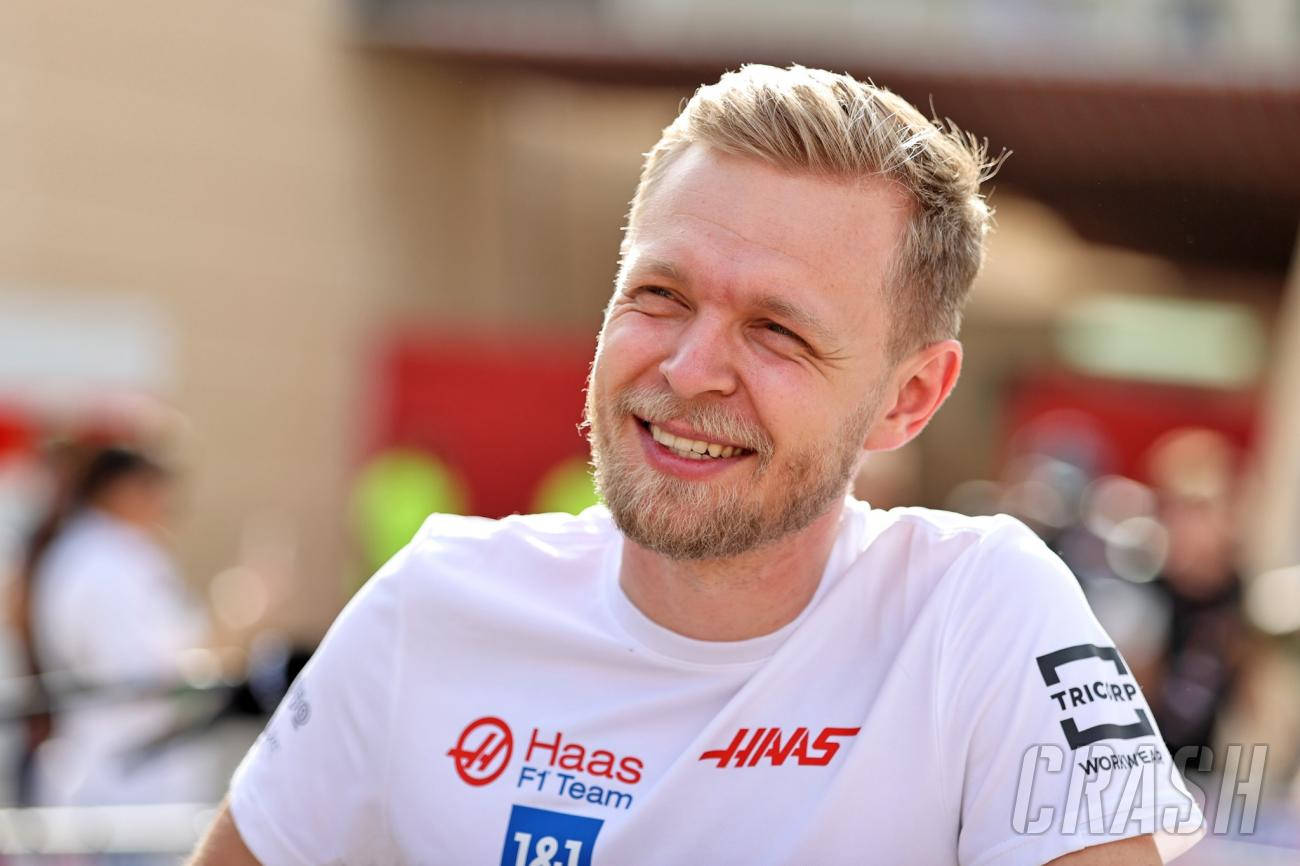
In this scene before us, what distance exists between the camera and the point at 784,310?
2195mm

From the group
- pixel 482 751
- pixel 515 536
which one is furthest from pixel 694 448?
pixel 482 751

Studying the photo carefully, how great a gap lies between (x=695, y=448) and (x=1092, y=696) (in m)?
0.57

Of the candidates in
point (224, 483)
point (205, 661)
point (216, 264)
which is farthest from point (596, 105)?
point (205, 661)

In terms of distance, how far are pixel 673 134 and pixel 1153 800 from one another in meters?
1.05

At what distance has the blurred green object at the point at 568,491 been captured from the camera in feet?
34.8

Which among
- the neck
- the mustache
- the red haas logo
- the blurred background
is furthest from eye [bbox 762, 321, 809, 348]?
the blurred background

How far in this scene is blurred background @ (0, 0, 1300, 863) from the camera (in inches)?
483

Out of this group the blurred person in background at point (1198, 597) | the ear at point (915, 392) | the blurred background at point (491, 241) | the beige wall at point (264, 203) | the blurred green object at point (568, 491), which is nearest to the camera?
the ear at point (915, 392)

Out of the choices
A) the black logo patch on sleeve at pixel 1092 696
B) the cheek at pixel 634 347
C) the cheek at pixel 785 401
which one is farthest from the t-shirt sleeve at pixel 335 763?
the black logo patch on sleeve at pixel 1092 696

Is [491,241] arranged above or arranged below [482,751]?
below

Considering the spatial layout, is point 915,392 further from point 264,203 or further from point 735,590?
point 264,203

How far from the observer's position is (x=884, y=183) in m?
2.26

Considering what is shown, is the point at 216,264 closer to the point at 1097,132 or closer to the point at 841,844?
the point at 1097,132

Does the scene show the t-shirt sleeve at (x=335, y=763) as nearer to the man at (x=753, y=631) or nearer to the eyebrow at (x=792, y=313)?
the man at (x=753, y=631)
